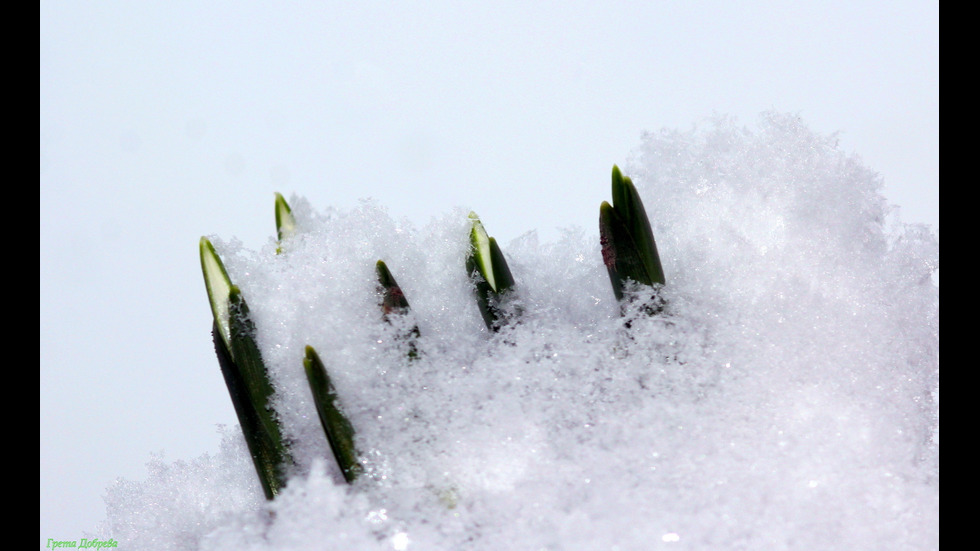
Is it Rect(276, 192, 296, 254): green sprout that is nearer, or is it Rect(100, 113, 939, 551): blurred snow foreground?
Rect(100, 113, 939, 551): blurred snow foreground

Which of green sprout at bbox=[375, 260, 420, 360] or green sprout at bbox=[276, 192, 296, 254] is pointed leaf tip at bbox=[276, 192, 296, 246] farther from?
green sprout at bbox=[375, 260, 420, 360]

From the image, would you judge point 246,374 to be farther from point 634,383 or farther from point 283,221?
point 634,383

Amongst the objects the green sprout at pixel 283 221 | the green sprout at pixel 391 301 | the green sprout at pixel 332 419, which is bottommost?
the green sprout at pixel 332 419

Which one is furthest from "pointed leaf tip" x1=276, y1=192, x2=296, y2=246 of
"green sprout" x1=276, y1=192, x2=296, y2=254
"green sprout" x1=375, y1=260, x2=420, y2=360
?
"green sprout" x1=375, y1=260, x2=420, y2=360

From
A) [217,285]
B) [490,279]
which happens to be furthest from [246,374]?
[490,279]

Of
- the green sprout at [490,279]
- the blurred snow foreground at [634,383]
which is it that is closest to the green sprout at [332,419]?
the blurred snow foreground at [634,383]

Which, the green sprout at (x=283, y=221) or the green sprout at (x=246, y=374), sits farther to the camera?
the green sprout at (x=283, y=221)

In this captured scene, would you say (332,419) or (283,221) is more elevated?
(283,221)

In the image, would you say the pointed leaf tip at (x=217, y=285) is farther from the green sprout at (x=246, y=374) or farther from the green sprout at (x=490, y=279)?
the green sprout at (x=490, y=279)
